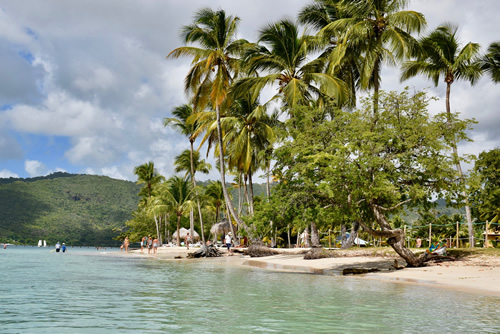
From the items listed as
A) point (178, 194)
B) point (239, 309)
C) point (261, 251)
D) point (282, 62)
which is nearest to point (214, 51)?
point (282, 62)

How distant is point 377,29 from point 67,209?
119 m

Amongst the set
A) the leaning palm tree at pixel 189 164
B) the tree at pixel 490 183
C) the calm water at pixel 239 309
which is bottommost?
the calm water at pixel 239 309

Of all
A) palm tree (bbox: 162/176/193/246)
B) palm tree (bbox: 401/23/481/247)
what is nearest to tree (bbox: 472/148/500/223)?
palm tree (bbox: 401/23/481/247)

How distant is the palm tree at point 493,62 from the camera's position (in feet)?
82.1

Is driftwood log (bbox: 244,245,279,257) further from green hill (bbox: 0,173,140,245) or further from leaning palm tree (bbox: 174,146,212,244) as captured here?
green hill (bbox: 0,173,140,245)

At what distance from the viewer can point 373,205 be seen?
1605 cm

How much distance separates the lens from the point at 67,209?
410 feet

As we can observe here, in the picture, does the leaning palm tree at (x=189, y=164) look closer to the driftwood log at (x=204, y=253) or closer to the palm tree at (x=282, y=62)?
the driftwood log at (x=204, y=253)

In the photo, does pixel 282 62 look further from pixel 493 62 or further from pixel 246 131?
pixel 493 62

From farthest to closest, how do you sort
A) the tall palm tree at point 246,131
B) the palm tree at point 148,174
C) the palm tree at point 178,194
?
the palm tree at point 148,174, the palm tree at point 178,194, the tall palm tree at point 246,131

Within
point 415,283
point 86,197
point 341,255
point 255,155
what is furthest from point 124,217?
point 415,283

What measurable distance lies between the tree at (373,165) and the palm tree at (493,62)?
1202cm

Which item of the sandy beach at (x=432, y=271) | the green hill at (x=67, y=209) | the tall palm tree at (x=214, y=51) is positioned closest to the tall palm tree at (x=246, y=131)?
the tall palm tree at (x=214, y=51)

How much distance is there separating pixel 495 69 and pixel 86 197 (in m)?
125
